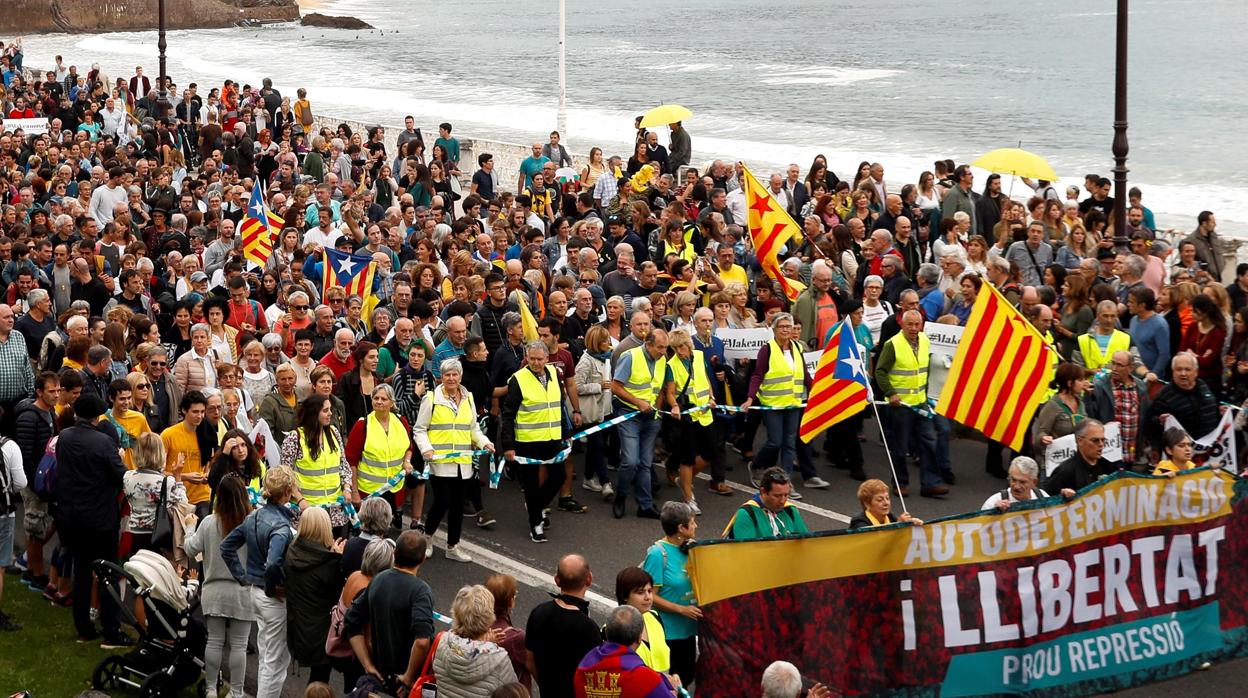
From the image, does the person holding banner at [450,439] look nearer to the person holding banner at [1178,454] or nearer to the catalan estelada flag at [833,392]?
the catalan estelada flag at [833,392]

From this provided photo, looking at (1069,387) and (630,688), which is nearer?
(630,688)

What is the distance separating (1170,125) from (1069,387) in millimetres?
69646

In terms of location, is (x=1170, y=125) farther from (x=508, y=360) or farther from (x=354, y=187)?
(x=508, y=360)

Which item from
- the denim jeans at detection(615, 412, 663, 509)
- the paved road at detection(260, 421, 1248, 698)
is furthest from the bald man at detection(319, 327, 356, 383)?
the denim jeans at detection(615, 412, 663, 509)

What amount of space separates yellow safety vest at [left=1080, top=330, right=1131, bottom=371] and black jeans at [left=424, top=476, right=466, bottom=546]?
5.40m

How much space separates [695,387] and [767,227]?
4.02m

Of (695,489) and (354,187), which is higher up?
(354,187)

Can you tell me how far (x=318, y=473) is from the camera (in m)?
11.3

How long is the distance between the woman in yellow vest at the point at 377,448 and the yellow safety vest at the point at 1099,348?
19.1 feet

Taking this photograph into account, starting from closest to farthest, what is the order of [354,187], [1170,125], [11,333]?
[11,333], [354,187], [1170,125]

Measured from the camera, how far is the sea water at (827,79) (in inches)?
2566

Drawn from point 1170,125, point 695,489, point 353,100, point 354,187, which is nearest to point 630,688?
point 695,489

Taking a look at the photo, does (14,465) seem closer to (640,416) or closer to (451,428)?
(451,428)

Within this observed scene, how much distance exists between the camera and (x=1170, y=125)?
77562 millimetres
